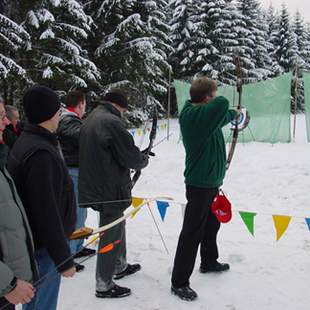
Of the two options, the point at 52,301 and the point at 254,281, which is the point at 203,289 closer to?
the point at 254,281

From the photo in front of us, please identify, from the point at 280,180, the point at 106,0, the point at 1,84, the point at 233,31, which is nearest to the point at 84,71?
the point at 1,84

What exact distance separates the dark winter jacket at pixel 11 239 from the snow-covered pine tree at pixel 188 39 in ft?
87.6

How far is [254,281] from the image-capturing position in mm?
3301

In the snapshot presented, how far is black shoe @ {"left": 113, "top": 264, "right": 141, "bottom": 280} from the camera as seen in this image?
11.1 feet

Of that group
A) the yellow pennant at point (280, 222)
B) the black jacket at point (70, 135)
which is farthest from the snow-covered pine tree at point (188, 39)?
the black jacket at point (70, 135)

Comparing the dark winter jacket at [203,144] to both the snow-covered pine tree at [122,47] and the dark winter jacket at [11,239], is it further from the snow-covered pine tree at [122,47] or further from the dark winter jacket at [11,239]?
the snow-covered pine tree at [122,47]

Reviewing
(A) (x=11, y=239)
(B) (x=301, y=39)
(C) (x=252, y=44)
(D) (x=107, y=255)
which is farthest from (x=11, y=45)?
(B) (x=301, y=39)

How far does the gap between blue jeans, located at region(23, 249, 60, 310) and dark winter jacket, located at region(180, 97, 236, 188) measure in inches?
52.4

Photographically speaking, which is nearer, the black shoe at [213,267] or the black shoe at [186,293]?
the black shoe at [186,293]

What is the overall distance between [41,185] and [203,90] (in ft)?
5.35

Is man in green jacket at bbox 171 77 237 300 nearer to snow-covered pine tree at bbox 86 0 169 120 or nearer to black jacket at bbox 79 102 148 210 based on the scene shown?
black jacket at bbox 79 102 148 210

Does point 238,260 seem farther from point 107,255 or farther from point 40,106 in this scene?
point 40,106

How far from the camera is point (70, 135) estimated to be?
343 centimetres

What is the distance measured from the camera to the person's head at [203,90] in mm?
2943
